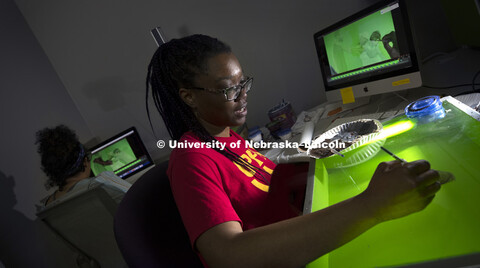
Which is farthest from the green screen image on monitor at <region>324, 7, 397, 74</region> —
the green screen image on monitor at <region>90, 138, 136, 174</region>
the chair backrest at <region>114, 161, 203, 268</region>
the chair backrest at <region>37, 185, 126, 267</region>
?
the green screen image on monitor at <region>90, 138, 136, 174</region>

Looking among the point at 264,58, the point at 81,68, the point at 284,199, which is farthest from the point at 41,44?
the point at 284,199

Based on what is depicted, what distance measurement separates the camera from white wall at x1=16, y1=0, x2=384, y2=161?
5.69 ft

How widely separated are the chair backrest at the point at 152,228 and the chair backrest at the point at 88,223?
30.3 inches

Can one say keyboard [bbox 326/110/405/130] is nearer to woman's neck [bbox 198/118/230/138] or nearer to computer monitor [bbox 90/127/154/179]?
woman's neck [bbox 198/118/230/138]

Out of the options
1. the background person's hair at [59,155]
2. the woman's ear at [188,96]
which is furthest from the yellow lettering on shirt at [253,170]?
the background person's hair at [59,155]

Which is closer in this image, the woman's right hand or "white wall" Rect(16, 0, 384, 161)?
the woman's right hand

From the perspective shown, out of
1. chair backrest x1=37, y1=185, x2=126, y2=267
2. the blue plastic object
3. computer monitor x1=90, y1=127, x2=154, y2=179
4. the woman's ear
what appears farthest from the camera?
computer monitor x1=90, y1=127, x2=154, y2=179

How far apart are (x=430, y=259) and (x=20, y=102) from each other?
2368mm

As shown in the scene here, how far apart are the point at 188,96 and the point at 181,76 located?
7 centimetres

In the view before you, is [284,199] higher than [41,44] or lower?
lower

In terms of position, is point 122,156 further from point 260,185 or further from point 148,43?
point 260,185

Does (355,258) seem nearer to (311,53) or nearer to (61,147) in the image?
(311,53)

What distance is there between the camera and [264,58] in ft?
6.07

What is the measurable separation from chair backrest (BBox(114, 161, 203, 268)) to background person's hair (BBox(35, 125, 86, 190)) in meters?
1.28
